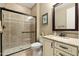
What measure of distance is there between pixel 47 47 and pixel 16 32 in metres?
0.51

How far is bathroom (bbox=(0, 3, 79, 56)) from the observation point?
4.32 feet

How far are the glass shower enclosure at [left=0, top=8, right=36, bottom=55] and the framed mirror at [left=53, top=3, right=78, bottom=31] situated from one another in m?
0.35

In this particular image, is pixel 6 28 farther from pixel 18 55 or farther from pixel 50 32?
pixel 50 32

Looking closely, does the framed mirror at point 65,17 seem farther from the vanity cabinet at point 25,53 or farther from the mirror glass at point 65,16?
the vanity cabinet at point 25,53

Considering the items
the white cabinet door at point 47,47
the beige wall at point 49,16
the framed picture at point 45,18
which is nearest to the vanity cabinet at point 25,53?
the white cabinet door at point 47,47

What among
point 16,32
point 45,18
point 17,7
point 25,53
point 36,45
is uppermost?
point 17,7

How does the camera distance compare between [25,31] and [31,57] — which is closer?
[31,57]

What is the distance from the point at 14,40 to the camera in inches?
56.3

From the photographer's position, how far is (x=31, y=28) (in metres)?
1.43

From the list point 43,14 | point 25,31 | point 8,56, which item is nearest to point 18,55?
point 8,56

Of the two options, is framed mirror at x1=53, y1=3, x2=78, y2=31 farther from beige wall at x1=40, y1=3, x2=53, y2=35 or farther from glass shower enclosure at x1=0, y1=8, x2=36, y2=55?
glass shower enclosure at x1=0, y1=8, x2=36, y2=55

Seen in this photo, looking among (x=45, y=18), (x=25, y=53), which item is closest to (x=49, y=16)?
(x=45, y=18)

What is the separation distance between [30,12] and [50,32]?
0.41 m

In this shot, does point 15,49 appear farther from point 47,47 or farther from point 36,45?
point 47,47
